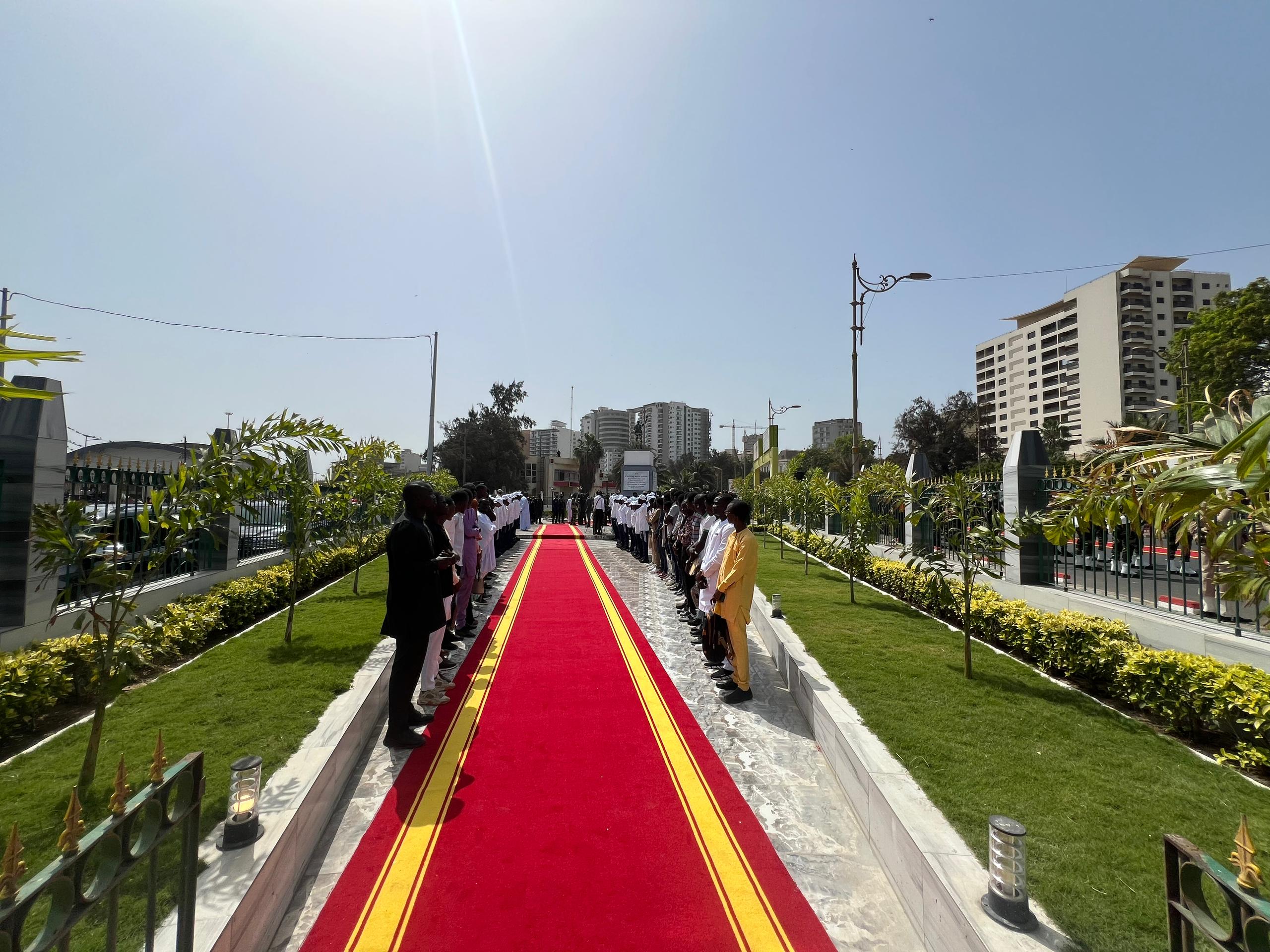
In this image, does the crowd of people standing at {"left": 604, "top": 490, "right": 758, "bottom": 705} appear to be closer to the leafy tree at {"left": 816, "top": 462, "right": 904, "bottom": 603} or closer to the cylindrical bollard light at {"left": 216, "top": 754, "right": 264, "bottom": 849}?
the leafy tree at {"left": 816, "top": 462, "right": 904, "bottom": 603}

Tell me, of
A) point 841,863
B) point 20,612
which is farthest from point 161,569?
point 841,863

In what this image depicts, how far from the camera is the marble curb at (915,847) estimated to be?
2363mm

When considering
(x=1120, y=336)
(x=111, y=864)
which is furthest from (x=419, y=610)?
(x=1120, y=336)

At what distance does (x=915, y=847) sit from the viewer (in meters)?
2.86

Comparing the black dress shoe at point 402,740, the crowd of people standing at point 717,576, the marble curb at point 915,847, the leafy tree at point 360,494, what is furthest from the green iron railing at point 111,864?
the leafy tree at point 360,494

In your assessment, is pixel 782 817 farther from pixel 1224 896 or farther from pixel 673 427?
pixel 673 427

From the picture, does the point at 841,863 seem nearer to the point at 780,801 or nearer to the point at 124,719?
the point at 780,801

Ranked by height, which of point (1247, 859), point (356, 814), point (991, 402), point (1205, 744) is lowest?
point (356, 814)

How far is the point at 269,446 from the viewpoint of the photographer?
480 centimetres

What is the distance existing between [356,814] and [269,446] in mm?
2898

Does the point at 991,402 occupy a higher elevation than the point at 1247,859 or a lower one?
higher

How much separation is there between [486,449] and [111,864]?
148 ft

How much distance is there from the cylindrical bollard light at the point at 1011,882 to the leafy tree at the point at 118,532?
441cm

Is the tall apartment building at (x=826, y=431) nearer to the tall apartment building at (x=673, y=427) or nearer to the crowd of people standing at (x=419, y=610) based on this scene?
the tall apartment building at (x=673, y=427)
